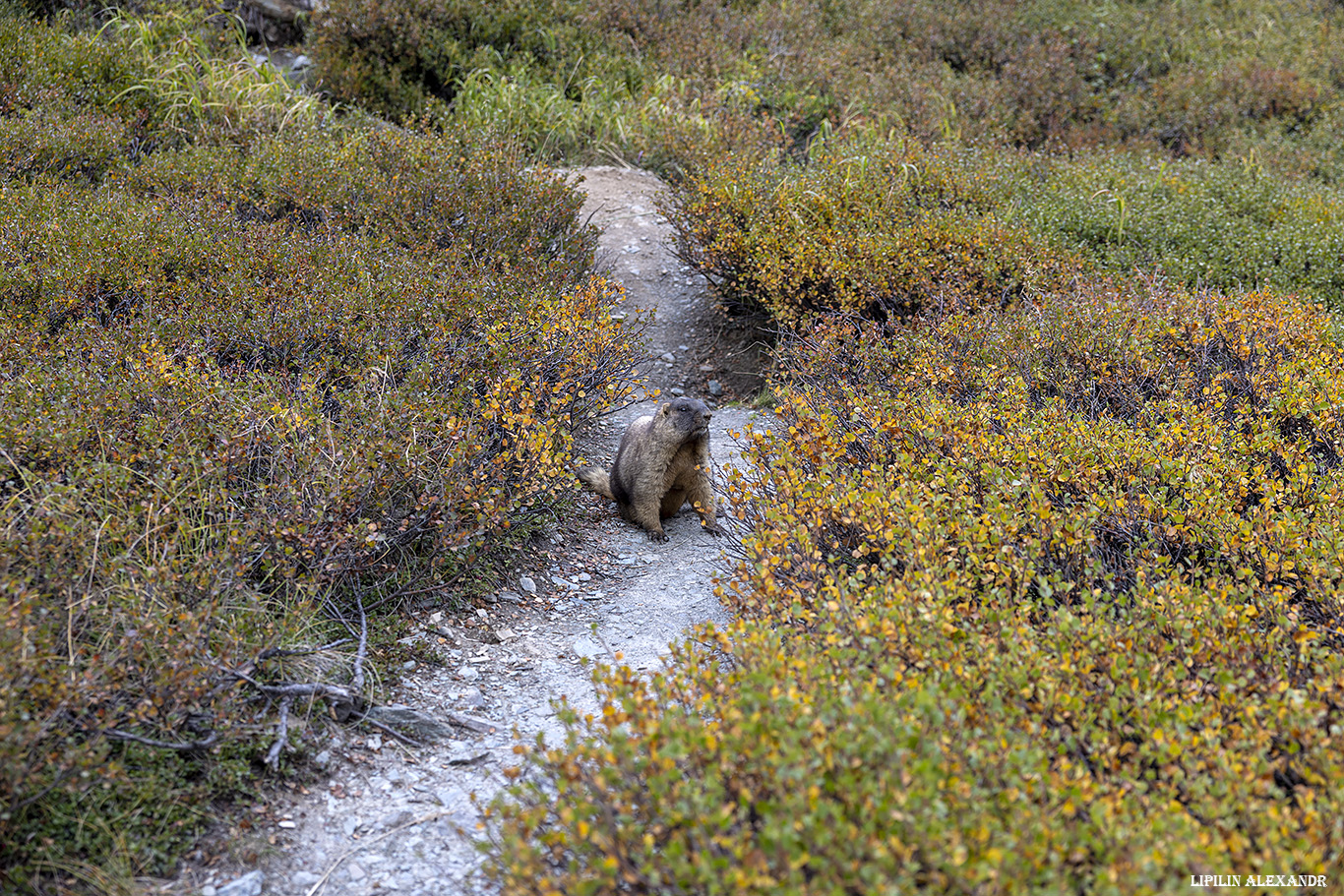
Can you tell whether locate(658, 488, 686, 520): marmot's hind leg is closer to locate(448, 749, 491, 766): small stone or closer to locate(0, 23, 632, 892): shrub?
locate(0, 23, 632, 892): shrub

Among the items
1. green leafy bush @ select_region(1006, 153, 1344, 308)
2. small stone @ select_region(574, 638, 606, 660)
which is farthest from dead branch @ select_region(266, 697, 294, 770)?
green leafy bush @ select_region(1006, 153, 1344, 308)

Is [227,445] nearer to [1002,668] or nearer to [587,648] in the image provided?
[587,648]

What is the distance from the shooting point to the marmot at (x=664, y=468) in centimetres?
533

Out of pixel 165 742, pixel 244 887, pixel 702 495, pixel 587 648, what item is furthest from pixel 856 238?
pixel 244 887

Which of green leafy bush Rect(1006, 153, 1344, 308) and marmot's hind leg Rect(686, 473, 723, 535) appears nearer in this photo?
marmot's hind leg Rect(686, 473, 723, 535)

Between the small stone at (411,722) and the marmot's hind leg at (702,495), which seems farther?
the marmot's hind leg at (702,495)

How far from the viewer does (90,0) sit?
11.2 meters

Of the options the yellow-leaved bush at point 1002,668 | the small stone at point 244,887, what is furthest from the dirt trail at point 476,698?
the yellow-leaved bush at point 1002,668

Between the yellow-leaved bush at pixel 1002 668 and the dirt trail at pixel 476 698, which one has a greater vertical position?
the yellow-leaved bush at pixel 1002 668

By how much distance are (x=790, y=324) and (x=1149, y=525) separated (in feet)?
11.6

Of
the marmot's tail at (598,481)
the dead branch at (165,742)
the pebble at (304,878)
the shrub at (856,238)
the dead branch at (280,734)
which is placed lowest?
the marmot's tail at (598,481)

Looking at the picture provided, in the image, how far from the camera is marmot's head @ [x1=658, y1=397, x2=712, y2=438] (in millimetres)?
5293

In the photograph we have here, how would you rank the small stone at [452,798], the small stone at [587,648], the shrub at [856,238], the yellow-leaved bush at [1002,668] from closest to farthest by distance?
the yellow-leaved bush at [1002,668], the small stone at [452,798], the small stone at [587,648], the shrub at [856,238]

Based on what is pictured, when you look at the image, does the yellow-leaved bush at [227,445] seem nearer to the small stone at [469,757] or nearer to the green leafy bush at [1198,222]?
the small stone at [469,757]
